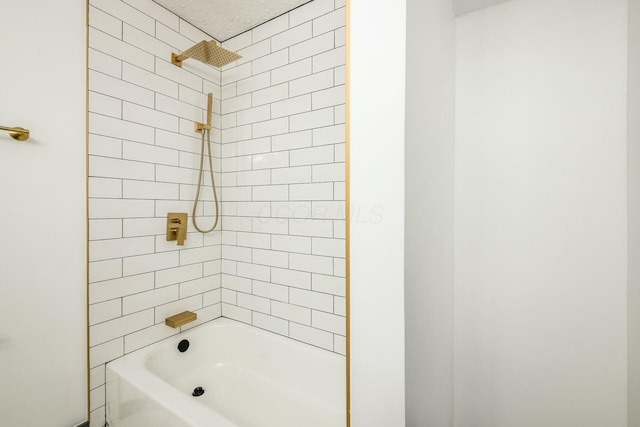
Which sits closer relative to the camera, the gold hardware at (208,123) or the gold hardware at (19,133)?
the gold hardware at (19,133)

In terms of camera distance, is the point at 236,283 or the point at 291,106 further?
the point at 236,283

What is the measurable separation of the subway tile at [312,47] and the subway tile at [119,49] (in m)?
0.82

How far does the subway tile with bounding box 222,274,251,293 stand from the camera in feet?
6.39

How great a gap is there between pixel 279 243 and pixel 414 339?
1.11 meters

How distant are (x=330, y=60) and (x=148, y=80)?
1.04 meters

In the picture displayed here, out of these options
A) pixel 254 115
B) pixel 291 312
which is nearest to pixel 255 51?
pixel 254 115

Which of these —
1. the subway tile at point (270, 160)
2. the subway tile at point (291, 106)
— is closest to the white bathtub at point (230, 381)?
the subway tile at point (270, 160)

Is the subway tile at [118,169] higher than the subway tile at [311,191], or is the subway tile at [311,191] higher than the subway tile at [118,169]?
the subway tile at [118,169]

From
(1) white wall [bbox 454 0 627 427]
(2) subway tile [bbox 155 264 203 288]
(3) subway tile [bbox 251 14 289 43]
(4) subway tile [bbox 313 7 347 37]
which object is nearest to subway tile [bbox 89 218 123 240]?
(2) subway tile [bbox 155 264 203 288]

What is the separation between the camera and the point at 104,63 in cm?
145

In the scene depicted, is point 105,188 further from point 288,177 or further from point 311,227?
point 311,227

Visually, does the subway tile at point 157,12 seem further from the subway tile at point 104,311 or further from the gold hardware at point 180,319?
the gold hardware at point 180,319

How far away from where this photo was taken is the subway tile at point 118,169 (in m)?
1.42

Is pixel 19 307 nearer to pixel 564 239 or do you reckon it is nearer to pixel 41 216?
pixel 41 216
